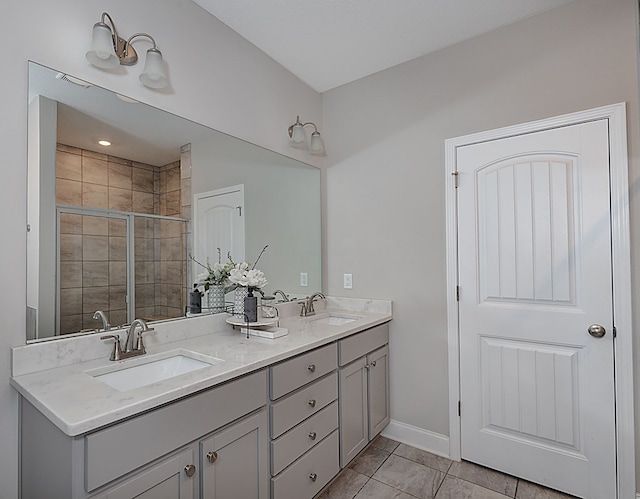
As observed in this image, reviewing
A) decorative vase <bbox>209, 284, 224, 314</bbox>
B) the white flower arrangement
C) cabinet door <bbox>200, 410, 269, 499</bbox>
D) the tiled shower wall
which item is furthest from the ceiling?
cabinet door <bbox>200, 410, 269, 499</bbox>

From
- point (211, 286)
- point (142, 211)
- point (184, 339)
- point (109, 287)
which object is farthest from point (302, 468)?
point (142, 211)

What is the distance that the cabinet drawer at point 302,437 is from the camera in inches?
60.7

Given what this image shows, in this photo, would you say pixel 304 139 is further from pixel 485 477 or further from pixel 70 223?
pixel 485 477

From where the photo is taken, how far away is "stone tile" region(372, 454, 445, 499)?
1947 mm

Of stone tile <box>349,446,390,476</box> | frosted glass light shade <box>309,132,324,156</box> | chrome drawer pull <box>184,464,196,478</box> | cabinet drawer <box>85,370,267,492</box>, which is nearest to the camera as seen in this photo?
cabinet drawer <box>85,370,267,492</box>

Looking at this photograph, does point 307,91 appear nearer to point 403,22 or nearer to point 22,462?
point 403,22

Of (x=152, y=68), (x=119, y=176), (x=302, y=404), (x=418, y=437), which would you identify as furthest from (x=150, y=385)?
(x=418, y=437)

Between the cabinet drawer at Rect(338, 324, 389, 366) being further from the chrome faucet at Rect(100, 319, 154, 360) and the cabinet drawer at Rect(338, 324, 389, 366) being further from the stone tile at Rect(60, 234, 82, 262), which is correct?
the stone tile at Rect(60, 234, 82, 262)

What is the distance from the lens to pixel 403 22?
82.3 inches

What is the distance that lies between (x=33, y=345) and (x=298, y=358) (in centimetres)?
105

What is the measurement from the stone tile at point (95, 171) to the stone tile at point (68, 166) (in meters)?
0.02

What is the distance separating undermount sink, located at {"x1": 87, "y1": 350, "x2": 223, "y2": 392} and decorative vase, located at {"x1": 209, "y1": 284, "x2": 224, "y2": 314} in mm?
419

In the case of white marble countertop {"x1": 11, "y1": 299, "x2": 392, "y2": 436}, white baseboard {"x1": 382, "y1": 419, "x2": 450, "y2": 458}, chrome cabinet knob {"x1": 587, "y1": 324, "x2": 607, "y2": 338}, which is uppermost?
chrome cabinet knob {"x1": 587, "y1": 324, "x2": 607, "y2": 338}

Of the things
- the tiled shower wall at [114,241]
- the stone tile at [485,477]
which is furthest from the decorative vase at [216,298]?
the stone tile at [485,477]
